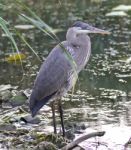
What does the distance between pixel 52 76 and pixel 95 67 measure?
2.59 metres

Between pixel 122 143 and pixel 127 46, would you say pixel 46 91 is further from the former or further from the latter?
pixel 127 46

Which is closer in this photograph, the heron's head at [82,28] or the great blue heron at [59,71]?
the great blue heron at [59,71]

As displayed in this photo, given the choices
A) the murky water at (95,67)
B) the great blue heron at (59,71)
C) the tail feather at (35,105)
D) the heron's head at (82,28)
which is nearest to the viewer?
the tail feather at (35,105)

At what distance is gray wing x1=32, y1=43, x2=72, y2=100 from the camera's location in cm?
536

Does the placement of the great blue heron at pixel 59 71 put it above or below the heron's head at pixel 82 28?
below

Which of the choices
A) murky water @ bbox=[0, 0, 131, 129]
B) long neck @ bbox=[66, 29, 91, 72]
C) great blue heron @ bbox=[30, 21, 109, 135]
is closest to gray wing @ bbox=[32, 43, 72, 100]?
great blue heron @ bbox=[30, 21, 109, 135]

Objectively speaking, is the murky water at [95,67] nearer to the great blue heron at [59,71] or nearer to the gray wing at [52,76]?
the great blue heron at [59,71]

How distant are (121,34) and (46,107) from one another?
11.6 feet

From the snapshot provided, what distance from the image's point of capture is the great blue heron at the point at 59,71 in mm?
5336

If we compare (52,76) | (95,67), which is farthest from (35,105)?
(95,67)

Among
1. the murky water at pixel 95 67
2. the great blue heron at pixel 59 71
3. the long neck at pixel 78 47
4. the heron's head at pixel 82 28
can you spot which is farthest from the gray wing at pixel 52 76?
the murky water at pixel 95 67

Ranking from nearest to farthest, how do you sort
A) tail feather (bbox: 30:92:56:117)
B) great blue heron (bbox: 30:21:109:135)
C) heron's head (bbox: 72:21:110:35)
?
tail feather (bbox: 30:92:56:117), great blue heron (bbox: 30:21:109:135), heron's head (bbox: 72:21:110:35)

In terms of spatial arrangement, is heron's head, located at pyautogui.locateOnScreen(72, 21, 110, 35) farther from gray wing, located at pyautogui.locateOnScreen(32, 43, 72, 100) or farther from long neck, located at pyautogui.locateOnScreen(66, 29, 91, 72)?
gray wing, located at pyautogui.locateOnScreen(32, 43, 72, 100)

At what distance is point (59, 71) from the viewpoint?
554 centimetres
